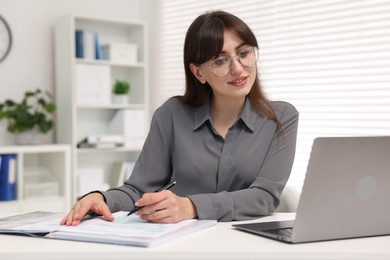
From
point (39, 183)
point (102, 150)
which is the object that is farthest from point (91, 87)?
point (39, 183)

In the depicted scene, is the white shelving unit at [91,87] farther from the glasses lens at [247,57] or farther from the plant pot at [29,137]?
the glasses lens at [247,57]

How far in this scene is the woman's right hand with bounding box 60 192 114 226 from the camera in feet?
4.46

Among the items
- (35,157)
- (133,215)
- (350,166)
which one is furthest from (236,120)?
(35,157)

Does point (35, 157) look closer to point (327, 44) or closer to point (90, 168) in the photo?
point (90, 168)

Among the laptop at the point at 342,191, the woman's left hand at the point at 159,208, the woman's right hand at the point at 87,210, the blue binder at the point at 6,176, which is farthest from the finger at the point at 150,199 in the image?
the blue binder at the point at 6,176

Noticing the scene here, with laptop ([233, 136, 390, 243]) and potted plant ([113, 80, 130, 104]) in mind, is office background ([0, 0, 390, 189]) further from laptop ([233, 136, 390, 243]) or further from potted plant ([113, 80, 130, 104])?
laptop ([233, 136, 390, 243])

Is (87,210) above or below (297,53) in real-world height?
below

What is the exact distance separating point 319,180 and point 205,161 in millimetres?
738

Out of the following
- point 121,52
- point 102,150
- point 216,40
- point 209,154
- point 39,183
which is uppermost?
point 121,52

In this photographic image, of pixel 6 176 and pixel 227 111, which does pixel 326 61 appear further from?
pixel 6 176

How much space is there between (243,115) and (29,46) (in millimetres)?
2765

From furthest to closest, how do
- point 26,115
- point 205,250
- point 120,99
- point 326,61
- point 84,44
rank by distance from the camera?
point 120,99 → point 84,44 → point 26,115 → point 326,61 → point 205,250

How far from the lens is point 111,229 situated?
126cm

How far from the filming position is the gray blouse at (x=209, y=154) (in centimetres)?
176
